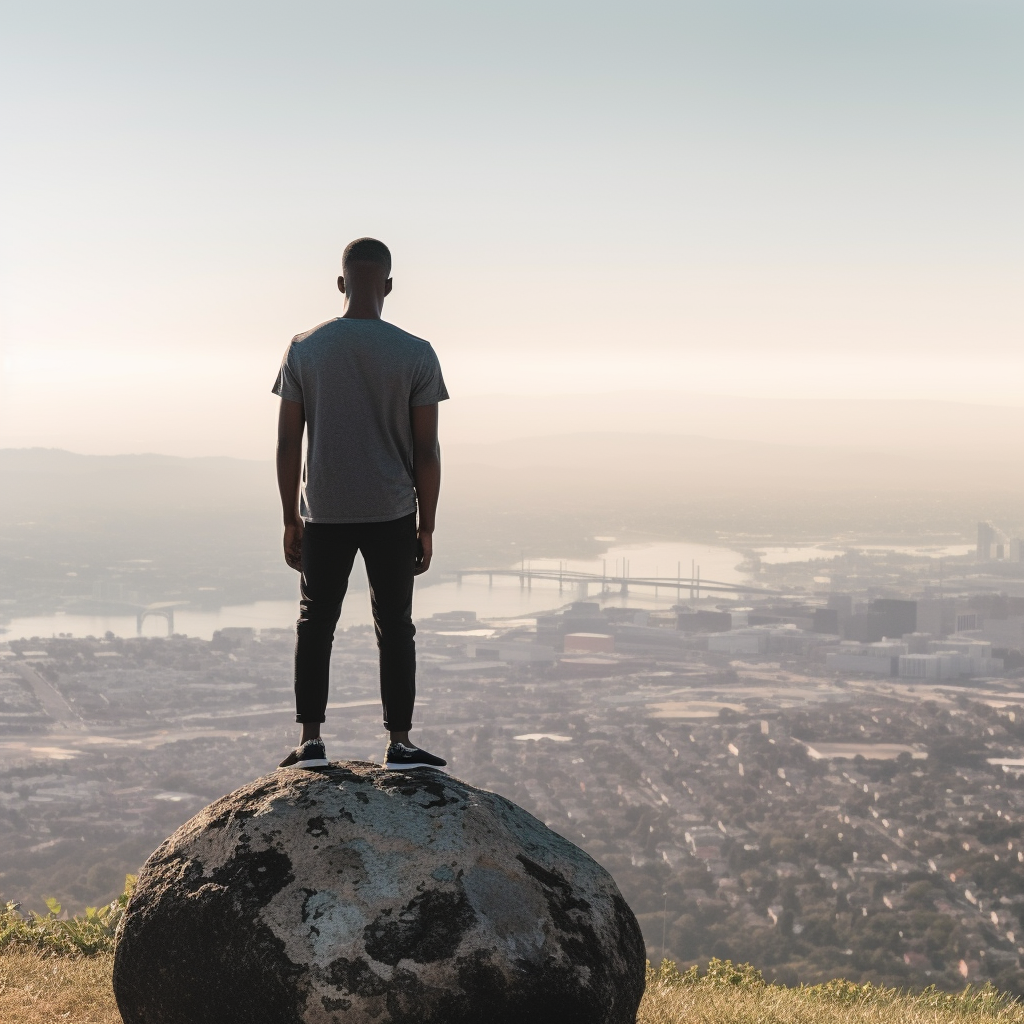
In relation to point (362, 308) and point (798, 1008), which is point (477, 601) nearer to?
point (798, 1008)

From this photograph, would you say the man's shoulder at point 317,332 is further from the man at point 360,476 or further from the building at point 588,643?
the building at point 588,643

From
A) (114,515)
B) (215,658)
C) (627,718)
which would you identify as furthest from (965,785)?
(114,515)

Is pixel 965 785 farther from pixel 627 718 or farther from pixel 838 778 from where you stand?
pixel 627 718

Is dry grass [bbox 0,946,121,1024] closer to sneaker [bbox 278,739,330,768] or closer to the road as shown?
sneaker [bbox 278,739,330,768]

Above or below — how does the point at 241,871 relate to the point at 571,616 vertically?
above

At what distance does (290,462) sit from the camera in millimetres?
5953

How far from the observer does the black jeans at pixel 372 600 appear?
5.86m

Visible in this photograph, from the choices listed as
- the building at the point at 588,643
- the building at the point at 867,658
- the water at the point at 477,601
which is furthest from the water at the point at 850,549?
the building at the point at 588,643

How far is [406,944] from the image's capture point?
4.84 m

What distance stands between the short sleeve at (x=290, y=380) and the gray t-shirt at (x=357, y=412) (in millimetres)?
32

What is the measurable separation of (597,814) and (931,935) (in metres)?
17.1

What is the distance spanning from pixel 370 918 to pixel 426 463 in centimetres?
231

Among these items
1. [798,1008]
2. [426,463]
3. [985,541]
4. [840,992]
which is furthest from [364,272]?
[985,541]

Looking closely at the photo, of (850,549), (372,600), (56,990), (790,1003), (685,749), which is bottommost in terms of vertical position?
(685,749)
